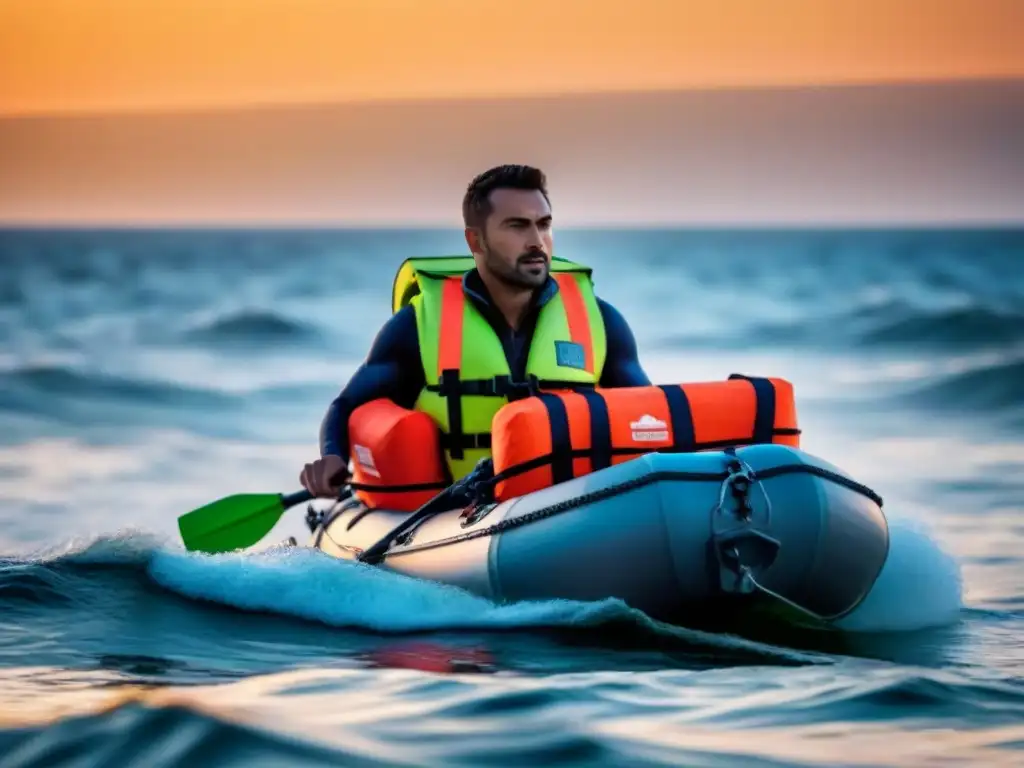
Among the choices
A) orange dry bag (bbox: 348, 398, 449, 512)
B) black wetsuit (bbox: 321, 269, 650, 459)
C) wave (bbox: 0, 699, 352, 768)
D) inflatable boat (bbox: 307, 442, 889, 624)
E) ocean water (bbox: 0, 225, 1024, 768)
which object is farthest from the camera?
black wetsuit (bbox: 321, 269, 650, 459)

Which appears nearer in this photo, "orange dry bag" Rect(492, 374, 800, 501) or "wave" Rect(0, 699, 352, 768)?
"wave" Rect(0, 699, 352, 768)

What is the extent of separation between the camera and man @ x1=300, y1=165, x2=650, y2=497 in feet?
20.0

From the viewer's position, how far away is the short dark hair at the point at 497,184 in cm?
614

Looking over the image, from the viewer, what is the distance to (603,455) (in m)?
5.43

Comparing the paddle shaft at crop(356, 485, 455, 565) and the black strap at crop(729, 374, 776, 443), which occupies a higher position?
the black strap at crop(729, 374, 776, 443)

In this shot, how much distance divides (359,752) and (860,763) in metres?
1.10

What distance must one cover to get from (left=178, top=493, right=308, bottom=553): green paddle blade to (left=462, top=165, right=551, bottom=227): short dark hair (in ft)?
4.33

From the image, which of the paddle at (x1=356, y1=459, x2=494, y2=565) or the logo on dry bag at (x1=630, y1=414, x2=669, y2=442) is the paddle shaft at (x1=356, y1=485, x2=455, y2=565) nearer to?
the paddle at (x1=356, y1=459, x2=494, y2=565)

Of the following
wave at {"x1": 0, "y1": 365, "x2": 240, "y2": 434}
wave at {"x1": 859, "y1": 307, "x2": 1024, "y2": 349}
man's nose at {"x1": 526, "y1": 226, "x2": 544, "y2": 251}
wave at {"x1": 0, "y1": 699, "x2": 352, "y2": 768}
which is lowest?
wave at {"x1": 0, "y1": 699, "x2": 352, "y2": 768}

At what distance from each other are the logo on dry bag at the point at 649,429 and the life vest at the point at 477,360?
62cm

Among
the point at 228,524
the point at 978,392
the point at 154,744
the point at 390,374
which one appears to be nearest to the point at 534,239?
the point at 390,374

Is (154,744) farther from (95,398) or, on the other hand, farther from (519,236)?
(95,398)

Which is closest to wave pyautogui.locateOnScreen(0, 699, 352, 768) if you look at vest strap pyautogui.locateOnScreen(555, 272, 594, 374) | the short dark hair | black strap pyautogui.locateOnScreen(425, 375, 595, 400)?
black strap pyautogui.locateOnScreen(425, 375, 595, 400)

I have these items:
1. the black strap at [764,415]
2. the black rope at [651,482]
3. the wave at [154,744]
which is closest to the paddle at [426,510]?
the black rope at [651,482]
